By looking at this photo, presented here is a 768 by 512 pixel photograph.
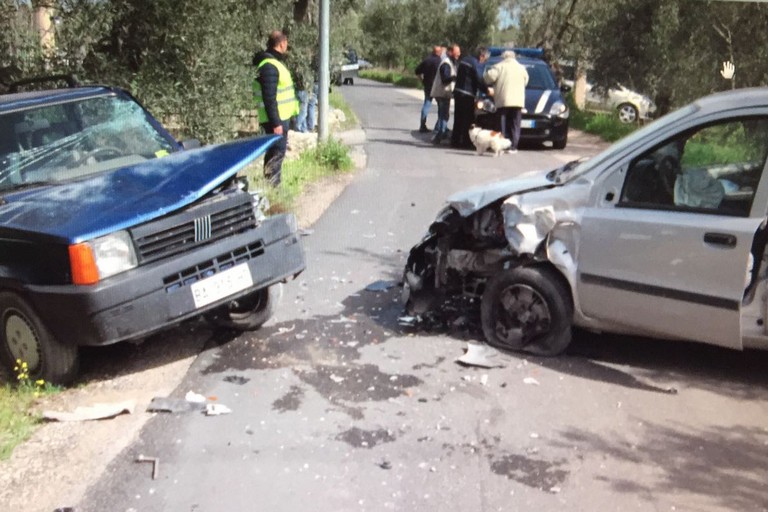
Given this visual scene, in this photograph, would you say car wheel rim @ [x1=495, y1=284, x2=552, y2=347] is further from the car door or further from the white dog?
the white dog

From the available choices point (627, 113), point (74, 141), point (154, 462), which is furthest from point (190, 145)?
point (627, 113)

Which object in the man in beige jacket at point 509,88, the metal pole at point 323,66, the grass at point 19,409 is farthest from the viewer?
the man in beige jacket at point 509,88

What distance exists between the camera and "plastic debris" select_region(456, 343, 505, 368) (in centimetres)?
564

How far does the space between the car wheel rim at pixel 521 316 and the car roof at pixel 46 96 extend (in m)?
3.48

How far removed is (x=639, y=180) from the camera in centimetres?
543

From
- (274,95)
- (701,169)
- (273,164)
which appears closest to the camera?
(701,169)

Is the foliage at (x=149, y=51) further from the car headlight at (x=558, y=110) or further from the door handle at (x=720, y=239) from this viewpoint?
the door handle at (x=720, y=239)

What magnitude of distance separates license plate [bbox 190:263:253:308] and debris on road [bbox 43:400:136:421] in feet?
2.41

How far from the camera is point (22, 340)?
534 centimetres

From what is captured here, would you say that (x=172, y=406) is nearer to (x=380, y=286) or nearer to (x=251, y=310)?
(x=251, y=310)

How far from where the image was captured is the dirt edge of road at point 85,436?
416 centimetres

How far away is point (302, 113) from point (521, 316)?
1352 centimetres

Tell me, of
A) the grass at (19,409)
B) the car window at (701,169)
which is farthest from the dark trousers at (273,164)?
the car window at (701,169)

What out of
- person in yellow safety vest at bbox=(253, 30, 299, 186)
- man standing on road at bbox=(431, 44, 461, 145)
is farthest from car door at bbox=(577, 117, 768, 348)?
man standing on road at bbox=(431, 44, 461, 145)
